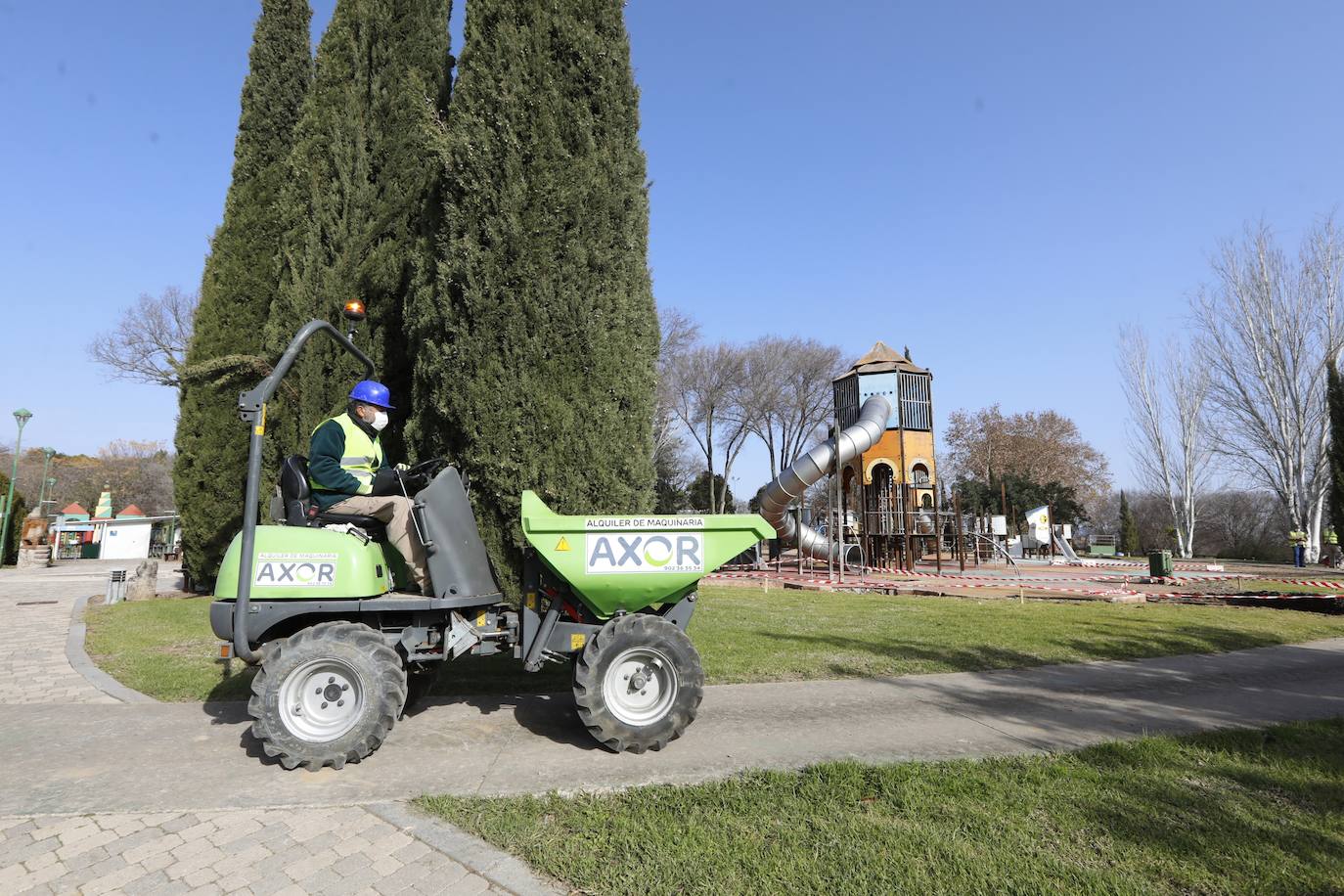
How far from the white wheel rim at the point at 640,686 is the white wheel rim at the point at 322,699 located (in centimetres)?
155

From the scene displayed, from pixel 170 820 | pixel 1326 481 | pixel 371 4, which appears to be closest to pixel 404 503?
pixel 170 820

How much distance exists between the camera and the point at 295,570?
4270 mm

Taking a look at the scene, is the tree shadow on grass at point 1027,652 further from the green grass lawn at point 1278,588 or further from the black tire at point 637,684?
the green grass lawn at point 1278,588

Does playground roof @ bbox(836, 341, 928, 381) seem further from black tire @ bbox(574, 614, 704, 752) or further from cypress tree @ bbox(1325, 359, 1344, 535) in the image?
black tire @ bbox(574, 614, 704, 752)

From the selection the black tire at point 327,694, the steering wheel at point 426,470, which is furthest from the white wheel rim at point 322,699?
the steering wheel at point 426,470

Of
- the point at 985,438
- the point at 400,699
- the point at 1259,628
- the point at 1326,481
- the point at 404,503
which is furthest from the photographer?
the point at 985,438

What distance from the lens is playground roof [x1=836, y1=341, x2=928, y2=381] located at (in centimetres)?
2720

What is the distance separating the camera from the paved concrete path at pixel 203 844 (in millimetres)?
2723

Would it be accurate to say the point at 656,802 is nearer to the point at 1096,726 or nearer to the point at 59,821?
the point at 59,821

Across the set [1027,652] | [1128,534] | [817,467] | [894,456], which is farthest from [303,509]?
[1128,534]

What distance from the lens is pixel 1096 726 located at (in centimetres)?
480

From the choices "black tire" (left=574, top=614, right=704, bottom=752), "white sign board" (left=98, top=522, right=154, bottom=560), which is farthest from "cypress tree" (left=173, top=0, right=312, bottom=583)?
"white sign board" (left=98, top=522, right=154, bottom=560)

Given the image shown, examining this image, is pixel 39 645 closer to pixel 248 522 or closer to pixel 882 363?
pixel 248 522

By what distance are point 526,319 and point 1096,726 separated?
5.58 metres
